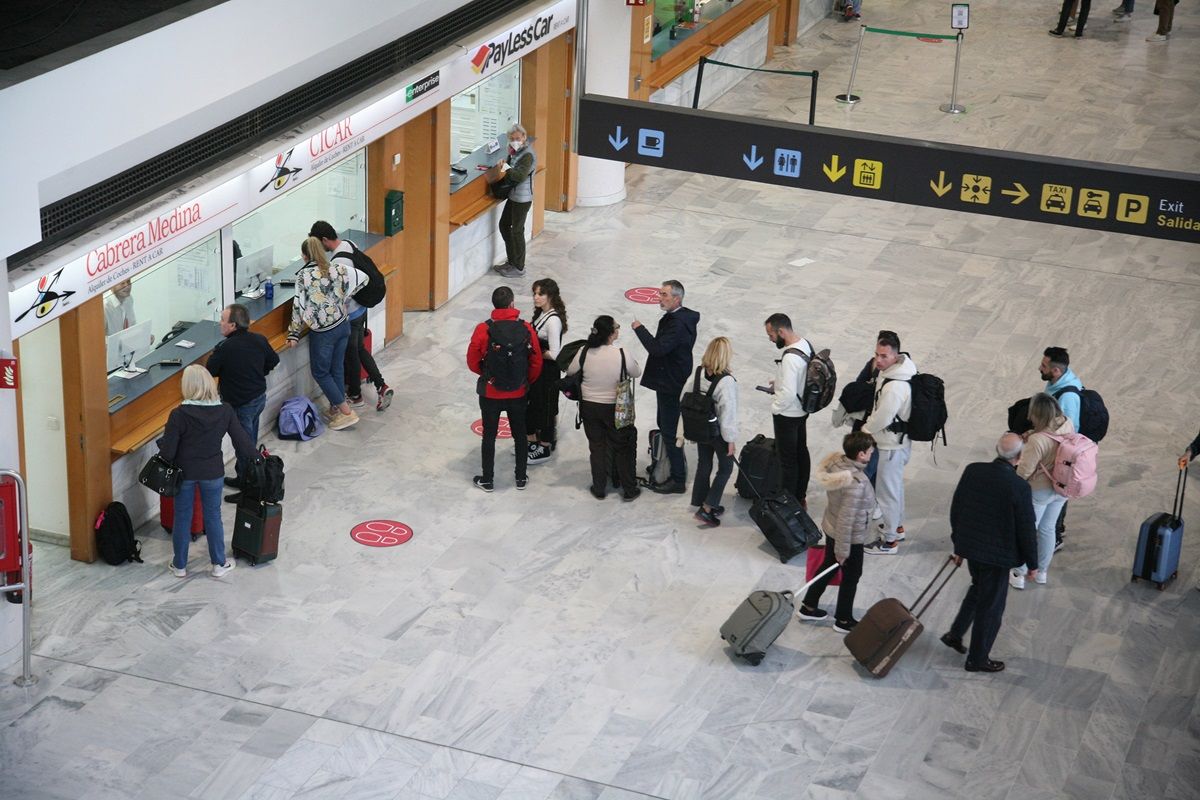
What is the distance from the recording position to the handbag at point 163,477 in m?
10.1

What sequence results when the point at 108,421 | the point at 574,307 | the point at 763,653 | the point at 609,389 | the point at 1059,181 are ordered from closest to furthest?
the point at 1059,181, the point at 763,653, the point at 108,421, the point at 609,389, the point at 574,307

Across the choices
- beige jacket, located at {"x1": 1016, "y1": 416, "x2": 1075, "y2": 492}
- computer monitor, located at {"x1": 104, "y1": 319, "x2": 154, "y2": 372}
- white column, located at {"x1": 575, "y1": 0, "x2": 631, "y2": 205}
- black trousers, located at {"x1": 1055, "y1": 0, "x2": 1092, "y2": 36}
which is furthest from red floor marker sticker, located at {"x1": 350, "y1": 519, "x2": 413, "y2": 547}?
black trousers, located at {"x1": 1055, "y1": 0, "x2": 1092, "y2": 36}

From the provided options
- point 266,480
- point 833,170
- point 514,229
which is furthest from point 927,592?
point 514,229

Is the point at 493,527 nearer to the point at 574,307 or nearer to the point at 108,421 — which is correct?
the point at 108,421

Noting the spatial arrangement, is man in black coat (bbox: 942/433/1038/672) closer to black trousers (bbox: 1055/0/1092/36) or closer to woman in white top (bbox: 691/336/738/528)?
woman in white top (bbox: 691/336/738/528)

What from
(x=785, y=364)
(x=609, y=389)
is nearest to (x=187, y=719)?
(x=609, y=389)

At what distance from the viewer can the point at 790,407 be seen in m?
10.9

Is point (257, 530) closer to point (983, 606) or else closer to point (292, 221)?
point (292, 221)

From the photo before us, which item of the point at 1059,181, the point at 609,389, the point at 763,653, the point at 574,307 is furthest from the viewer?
the point at 574,307

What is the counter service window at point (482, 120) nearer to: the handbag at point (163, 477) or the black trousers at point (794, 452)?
the black trousers at point (794, 452)

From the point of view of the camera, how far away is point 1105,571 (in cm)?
1088

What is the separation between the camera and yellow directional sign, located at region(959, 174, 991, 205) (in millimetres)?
9078

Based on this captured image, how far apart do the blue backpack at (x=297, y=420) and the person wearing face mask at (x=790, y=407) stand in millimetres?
3527

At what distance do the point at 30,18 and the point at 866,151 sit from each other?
4.88 metres
